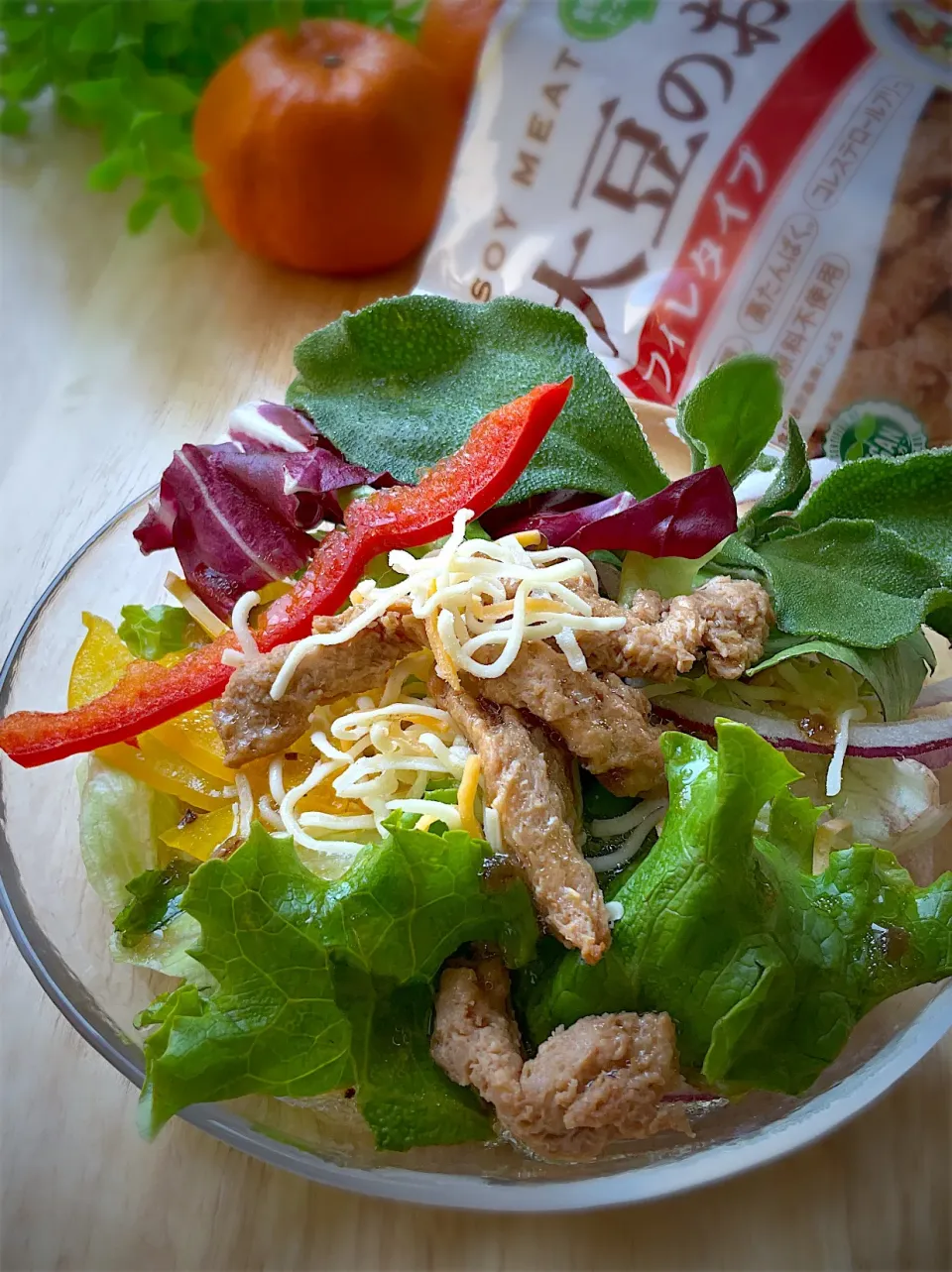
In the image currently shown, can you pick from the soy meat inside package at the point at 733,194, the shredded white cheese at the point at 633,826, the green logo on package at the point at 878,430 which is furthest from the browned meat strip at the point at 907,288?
the shredded white cheese at the point at 633,826

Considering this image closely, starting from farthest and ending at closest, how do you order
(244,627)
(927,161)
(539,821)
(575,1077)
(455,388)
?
(927,161)
(455,388)
(244,627)
(539,821)
(575,1077)

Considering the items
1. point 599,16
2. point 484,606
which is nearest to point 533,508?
point 484,606

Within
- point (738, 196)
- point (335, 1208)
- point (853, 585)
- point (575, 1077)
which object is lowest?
point (335, 1208)

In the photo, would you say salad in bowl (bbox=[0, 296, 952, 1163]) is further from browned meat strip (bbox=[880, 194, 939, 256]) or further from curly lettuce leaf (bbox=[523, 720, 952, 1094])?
browned meat strip (bbox=[880, 194, 939, 256])

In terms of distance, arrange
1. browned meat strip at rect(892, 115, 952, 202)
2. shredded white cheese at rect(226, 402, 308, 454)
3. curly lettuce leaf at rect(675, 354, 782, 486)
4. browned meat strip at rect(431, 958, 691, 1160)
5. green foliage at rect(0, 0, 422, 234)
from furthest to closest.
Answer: green foliage at rect(0, 0, 422, 234) → browned meat strip at rect(892, 115, 952, 202) → shredded white cheese at rect(226, 402, 308, 454) → curly lettuce leaf at rect(675, 354, 782, 486) → browned meat strip at rect(431, 958, 691, 1160)

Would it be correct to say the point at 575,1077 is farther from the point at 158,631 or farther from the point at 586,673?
the point at 158,631

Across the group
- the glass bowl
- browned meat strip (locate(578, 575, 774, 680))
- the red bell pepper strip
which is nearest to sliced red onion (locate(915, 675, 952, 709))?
browned meat strip (locate(578, 575, 774, 680))

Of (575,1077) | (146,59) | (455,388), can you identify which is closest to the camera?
(575,1077)

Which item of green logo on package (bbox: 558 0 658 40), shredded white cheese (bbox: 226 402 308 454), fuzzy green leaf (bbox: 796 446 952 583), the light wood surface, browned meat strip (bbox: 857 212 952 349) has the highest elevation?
green logo on package (bbox: 558 0 658 40)
